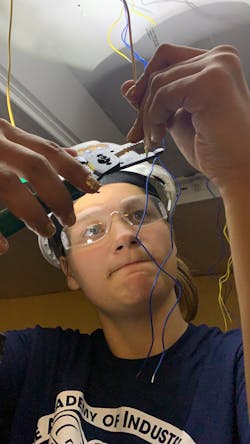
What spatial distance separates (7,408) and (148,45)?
84cm

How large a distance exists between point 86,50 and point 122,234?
392 millimetres

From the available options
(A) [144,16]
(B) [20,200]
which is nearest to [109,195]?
(A) [144,16]

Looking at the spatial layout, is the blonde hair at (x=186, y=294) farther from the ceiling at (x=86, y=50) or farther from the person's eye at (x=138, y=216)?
the ceiling at (x=86, y=50)

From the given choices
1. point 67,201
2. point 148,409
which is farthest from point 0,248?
point 148,409

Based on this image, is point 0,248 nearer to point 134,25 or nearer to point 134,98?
point 134,98

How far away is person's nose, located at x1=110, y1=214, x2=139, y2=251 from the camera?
0.98 meters

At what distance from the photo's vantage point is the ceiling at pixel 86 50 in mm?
906

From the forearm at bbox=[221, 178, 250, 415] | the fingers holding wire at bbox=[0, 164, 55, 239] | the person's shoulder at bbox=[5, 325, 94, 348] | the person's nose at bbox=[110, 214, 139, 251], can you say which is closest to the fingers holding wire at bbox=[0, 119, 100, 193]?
the fingers holding wire at bbox=[0, 164, 55, 239]

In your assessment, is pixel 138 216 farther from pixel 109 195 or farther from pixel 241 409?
pixel 241 409

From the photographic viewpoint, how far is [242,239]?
618 mm

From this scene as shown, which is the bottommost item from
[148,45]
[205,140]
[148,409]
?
[148,409]

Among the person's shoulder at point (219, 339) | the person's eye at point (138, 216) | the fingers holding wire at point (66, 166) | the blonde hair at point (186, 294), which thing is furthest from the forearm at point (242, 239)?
the blonde hair at point (186, 294)

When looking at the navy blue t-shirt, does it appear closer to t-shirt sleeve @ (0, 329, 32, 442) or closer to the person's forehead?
t-shirt sleeve @ (0, 329, 32, 442)

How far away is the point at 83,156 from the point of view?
0.77m
